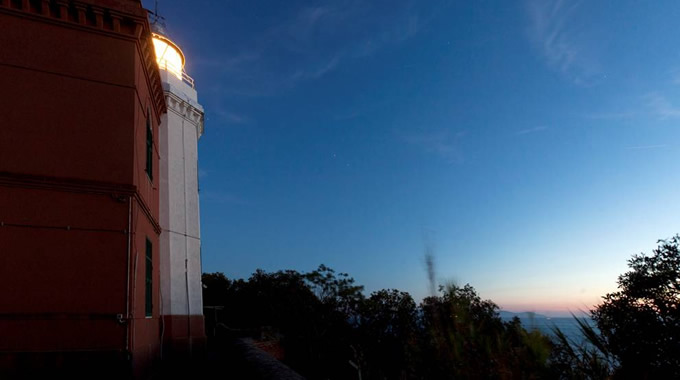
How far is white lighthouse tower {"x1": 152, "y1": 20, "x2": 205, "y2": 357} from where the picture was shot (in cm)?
1128

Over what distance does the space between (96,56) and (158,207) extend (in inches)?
182

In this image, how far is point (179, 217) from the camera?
12.2m

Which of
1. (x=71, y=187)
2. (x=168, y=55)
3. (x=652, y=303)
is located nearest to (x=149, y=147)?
(x=71, y=187)

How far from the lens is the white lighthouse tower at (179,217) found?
37.0 feet

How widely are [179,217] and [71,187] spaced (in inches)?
209

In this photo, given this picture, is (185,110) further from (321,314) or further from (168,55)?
(321,314)

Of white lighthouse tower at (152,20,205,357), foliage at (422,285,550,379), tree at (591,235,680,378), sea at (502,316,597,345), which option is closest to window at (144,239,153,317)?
white lighthouse tower at (152,20,205,357)

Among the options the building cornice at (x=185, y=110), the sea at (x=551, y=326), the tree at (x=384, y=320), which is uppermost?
the building cornice at (x=185, y=110)

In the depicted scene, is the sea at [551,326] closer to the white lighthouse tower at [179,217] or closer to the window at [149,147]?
the window at [149,147]

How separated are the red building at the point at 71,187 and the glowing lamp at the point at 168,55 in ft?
19.5

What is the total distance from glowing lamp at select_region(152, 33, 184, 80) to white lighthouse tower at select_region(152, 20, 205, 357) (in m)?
0.03

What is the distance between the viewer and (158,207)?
11305 millimetres

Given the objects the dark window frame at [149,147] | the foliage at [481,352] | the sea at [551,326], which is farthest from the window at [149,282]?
the sea at [551,326]

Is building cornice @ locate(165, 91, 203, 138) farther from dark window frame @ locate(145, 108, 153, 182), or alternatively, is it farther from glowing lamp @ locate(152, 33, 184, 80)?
dark window frame @ locate(145, 108, 153, 182)
